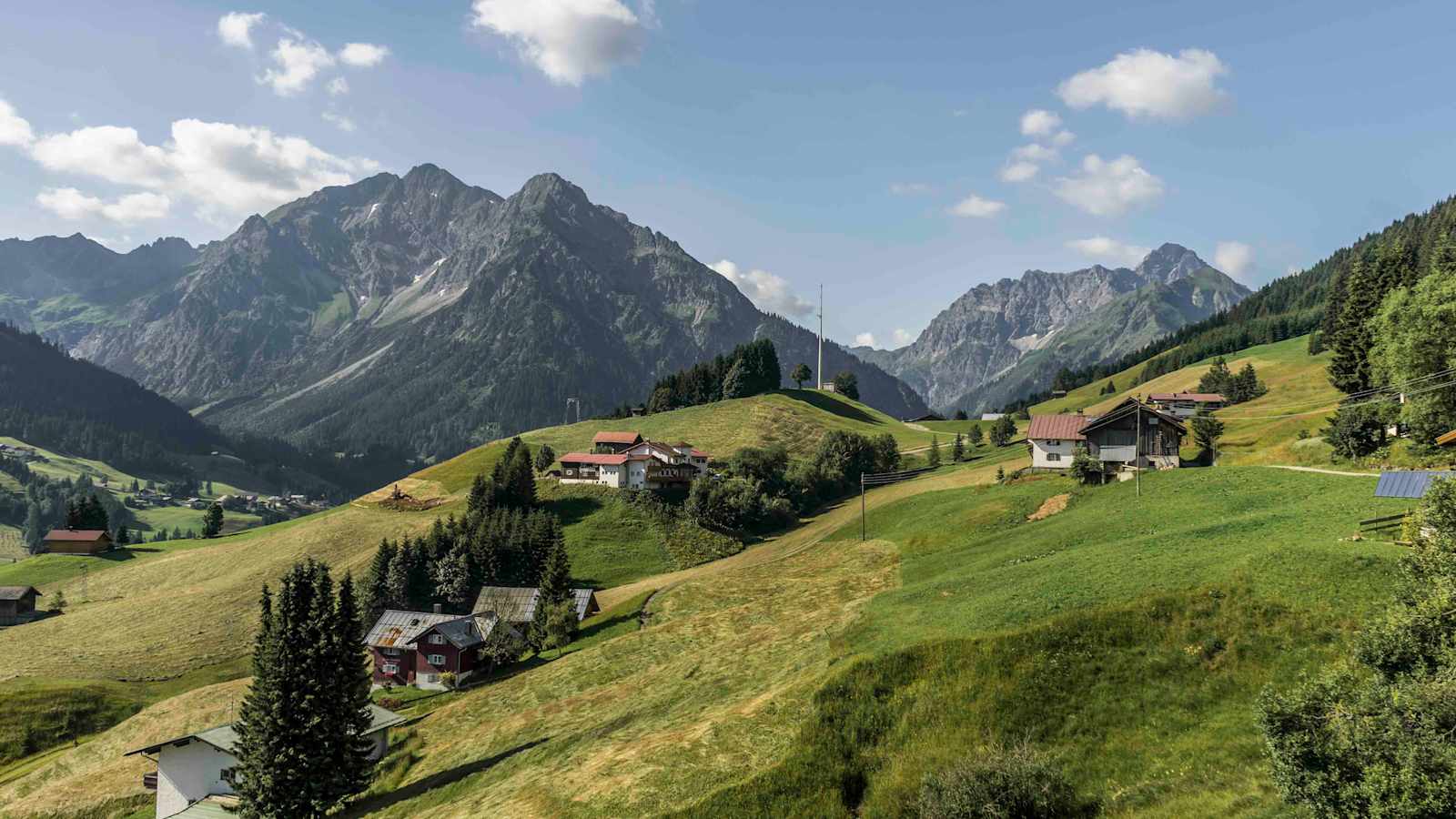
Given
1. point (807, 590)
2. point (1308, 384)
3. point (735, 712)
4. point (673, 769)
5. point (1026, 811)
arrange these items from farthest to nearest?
point (1308, 384), point (807, 590), point (735, 712), point (673, 769), point (1026, 811)

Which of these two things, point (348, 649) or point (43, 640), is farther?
point (43, 640)

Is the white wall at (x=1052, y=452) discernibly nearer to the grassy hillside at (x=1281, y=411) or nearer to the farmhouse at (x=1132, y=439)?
the farmhouse at (x=1132, y=439)

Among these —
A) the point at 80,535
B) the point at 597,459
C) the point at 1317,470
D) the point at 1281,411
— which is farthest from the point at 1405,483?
the point at 80,535

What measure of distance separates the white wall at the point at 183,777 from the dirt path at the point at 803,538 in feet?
146

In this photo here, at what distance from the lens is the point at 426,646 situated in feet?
273

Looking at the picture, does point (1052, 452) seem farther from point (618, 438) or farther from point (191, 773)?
point (191, 773)

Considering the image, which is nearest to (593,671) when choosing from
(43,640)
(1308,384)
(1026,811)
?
(1026,811)

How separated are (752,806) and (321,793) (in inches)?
1368

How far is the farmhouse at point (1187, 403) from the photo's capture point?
156m

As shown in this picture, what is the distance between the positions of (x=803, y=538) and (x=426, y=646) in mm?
53877

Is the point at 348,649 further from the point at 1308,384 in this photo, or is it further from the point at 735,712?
the point at 1308,384

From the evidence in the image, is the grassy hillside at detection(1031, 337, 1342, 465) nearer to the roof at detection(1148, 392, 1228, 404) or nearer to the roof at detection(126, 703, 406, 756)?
the roof at detection(1148, 392, 1228, 404)

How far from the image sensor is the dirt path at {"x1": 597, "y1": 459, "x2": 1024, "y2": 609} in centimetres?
9731

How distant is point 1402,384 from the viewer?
62.3 meters
